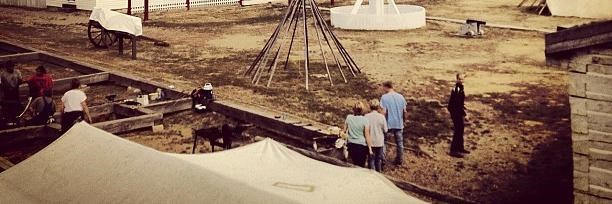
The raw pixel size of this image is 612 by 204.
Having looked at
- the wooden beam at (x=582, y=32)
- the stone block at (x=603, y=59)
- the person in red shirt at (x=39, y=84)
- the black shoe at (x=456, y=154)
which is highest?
the wooden beam at (x=582, y=32)

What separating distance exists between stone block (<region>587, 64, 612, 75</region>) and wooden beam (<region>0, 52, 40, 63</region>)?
57.1 ft

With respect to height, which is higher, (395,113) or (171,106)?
(395,113)

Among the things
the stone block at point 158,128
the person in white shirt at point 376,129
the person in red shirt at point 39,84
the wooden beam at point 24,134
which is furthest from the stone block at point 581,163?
the person in red shirt at point 39,84

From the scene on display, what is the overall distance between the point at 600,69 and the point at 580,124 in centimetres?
77

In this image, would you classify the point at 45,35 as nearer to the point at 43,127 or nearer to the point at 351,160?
the point at 43,127

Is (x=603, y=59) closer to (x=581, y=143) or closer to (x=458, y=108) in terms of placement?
(x=581, y=143)

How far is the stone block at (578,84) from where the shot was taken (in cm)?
908

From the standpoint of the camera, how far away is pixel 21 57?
2142 centimetres

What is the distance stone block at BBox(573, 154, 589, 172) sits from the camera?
29.8 feet

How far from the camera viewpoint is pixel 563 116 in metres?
14.9

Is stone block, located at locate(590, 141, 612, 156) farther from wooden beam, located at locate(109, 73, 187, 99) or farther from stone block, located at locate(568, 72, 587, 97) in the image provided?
wooden beam, located at locate(109, 73, 187, 99)

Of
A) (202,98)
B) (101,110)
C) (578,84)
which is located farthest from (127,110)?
(578,84)

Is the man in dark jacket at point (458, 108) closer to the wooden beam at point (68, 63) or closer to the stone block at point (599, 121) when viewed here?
the stone block at point (599, 121)

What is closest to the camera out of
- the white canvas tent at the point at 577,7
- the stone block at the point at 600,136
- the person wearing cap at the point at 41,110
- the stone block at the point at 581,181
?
the stone block at the point at 600,136
